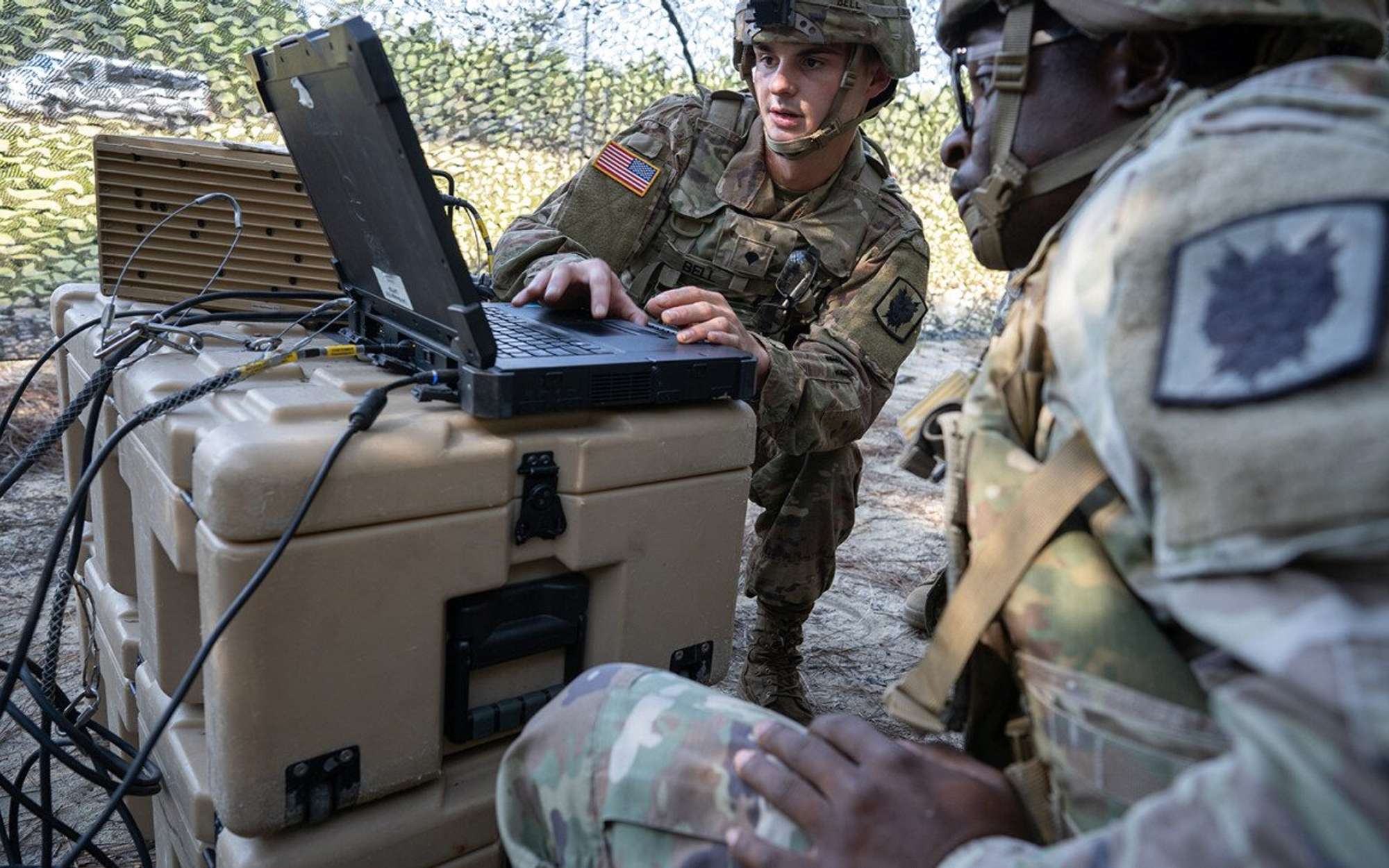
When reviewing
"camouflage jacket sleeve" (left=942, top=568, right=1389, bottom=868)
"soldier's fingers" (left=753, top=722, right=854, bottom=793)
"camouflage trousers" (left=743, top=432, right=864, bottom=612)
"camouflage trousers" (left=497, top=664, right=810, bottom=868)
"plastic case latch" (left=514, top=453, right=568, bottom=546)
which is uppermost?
"camouflage jacket sleeve" (left=942, top=568, right=1389, bottom=868)

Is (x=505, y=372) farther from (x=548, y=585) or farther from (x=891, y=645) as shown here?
(x=891, y=645)

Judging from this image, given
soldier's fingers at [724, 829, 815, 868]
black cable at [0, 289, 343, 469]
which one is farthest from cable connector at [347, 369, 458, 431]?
soldier's fingers at [724, 829, 815, 868]

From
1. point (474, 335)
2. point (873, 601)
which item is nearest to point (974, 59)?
point (474, 335)

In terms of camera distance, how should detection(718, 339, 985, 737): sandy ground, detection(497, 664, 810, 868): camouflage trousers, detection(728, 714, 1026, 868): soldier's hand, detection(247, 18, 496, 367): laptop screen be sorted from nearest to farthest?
1. detection(728, 714, 1026, 868): soldier's hand
2. detection(497, 664, 810, 868): camouflage trousers
3. detection(247, 18, 496, 367): laptop screen
4. detection(718, 339, 985, 737): sandy ground

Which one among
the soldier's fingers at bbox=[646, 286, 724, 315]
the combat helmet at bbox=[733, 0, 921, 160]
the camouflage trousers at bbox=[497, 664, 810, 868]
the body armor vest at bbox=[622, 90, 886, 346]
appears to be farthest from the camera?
the body armor vest at bbox=[622, 90, 886, 346]

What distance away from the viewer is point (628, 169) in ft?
8.51

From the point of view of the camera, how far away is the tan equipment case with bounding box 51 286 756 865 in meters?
1.16

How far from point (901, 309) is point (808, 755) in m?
1.70

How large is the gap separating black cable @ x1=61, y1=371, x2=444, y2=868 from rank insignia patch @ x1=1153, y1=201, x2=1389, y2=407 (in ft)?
2.84

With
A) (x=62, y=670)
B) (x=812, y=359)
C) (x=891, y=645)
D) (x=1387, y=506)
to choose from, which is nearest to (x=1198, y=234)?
(x=1387, y=506)

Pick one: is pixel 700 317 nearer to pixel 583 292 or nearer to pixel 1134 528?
pixel 583 292

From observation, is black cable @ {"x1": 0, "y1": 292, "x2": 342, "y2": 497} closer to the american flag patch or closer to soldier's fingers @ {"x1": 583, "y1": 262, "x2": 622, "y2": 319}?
soldier's fingers @ {"x1": 583, "y1": 262, "x2": 622, "y2": 319}

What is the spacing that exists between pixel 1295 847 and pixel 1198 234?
0.42m

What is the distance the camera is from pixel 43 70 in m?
4.98
